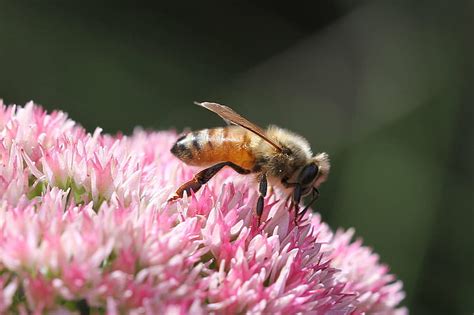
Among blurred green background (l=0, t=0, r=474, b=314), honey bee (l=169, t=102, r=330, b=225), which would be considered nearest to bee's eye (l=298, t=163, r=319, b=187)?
honey bee (l=169, t=102, r=330, b=225)

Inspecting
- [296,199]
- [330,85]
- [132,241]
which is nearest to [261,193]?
[296,199]

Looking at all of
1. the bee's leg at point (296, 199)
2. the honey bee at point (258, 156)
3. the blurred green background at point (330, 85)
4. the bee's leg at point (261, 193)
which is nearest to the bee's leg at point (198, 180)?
the honey bee at point (258, 156)

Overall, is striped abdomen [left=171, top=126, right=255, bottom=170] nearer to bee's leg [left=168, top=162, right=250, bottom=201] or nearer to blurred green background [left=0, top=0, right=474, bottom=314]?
bee's leg [left=168, top=162, right=250, bottom=201]

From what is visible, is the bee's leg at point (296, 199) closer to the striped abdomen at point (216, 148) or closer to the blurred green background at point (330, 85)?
the striped abdomen at point (216, 148)

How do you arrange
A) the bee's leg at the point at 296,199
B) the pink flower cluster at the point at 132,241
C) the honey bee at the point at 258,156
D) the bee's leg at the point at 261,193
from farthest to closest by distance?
the honey bee at the point at 258,156 → the bee's leg at the point at 296,199 → the bee's leg at the point at 261,193 → the pink flower cluster at the point at 132,241

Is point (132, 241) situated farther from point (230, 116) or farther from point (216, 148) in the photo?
point (216, 148)

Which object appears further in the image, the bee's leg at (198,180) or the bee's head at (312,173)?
the bee's head at (312,173)

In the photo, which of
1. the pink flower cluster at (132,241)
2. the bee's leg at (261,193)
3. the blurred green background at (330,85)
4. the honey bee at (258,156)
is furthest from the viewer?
the blurred green background at (330,85)
